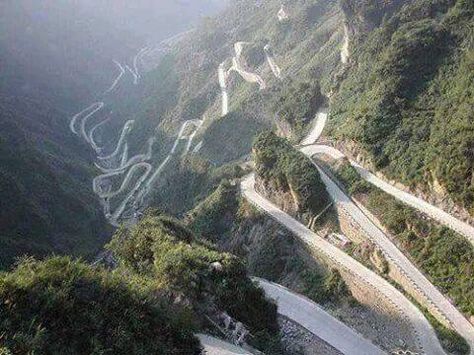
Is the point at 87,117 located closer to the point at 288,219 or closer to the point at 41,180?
the point at 41,180

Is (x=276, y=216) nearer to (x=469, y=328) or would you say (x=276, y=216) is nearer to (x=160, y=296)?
(x=469, y=328)

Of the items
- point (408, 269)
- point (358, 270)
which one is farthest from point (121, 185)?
point (408, 269)

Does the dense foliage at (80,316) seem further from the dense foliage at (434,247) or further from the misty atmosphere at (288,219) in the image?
the dense foliage at (434,247)

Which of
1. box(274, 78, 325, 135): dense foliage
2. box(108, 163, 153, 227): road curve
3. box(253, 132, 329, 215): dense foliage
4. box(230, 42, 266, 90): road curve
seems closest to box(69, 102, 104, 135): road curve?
box(108, 163, 153, 227): road curve

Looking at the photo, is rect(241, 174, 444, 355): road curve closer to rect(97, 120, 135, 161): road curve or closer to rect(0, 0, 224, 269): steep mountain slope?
rect(0, 0, 224, 269): steep mountain slope

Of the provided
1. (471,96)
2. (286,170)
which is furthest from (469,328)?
(286,170)

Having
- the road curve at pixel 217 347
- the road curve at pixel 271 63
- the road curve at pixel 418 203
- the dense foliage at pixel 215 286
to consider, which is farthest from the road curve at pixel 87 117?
the road curve at pixel 217 347
